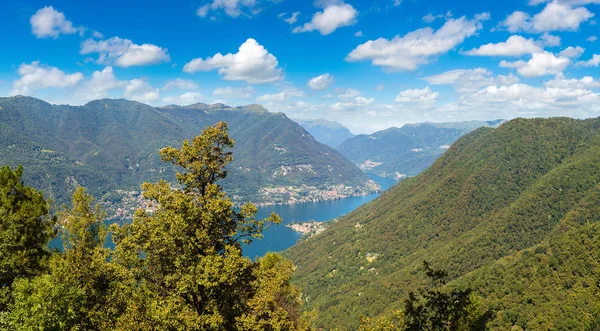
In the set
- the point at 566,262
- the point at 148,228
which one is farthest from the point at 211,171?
the point at 566,262

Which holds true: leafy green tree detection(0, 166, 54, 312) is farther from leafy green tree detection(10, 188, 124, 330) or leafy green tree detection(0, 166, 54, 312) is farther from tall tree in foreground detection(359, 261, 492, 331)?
tall tree in foreground detection(359, 261, 492, 331)

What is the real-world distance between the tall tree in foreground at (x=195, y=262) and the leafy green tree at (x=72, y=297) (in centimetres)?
166

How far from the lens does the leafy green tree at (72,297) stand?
51.8 feet

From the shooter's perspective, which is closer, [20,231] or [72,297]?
[72,297]

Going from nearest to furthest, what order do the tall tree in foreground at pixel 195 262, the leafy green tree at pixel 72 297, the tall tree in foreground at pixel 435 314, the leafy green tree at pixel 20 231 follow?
the tall tree in foreground at pixel 195 262 < the tall tree in foreground at pixel 435 314 < the leafy green tree at pixel 72 297 < the leafy green tree at pixel 20 231

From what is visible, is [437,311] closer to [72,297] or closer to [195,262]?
[195,262]

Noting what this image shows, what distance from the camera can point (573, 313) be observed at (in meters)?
72.9

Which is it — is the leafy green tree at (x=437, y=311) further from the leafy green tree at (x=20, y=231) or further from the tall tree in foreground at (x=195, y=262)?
the leafy green tree at (x=20, y=231)

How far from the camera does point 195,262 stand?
14086 millimetres

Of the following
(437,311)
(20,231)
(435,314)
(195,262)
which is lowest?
(435,314)

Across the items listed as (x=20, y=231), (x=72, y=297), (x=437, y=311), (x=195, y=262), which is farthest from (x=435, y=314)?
(x=20, y=231)

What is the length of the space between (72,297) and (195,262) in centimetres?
778

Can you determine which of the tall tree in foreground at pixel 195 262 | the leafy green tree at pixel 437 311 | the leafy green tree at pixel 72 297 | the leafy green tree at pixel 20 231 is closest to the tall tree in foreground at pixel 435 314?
the leafy green tree at pixel 437 311

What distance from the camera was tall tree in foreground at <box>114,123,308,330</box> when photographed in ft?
44.2
